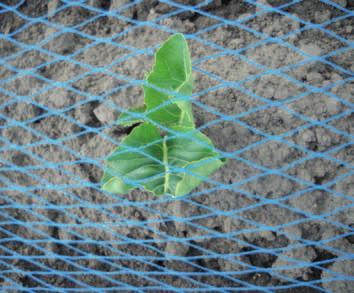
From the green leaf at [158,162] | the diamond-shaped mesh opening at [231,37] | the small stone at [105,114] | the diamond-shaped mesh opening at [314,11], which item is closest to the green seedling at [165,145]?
the green leaf at [158,162]

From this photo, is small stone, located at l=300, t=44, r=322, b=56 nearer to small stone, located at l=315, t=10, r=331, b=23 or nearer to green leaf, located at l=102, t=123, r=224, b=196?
small stone, located at l=315, t=10, r=331, b=23

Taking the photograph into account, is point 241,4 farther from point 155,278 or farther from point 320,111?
point 155,278

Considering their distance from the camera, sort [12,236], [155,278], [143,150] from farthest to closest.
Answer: [12,236]
[155,278]
[143,150]

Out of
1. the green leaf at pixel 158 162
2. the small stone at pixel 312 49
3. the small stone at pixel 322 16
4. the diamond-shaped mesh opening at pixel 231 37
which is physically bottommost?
the green leaf at pixel 158 162

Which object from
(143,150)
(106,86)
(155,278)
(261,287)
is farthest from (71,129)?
(261,287)

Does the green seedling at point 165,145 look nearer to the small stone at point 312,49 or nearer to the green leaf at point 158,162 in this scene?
the green leaf at point 158,162

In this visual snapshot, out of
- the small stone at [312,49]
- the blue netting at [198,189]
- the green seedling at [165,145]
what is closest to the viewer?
the green seedling at [165,145]

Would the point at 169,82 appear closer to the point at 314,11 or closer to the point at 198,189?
the point at 198,189

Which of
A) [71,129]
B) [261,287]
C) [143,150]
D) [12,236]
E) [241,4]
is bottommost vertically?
[261,287]
